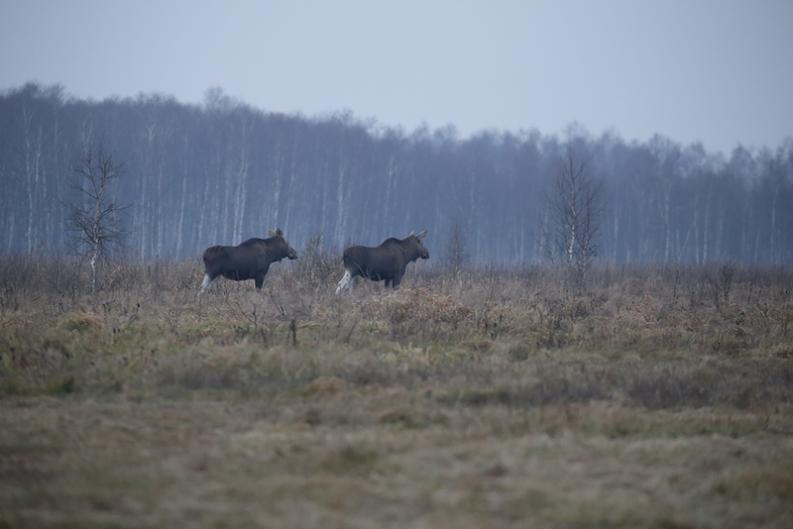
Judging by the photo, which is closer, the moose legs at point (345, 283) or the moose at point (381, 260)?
the moose legs at point (345, 283)

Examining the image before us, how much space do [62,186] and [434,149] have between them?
35713 millimetres

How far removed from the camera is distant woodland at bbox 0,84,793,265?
5019cm

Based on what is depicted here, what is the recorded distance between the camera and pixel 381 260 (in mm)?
20797

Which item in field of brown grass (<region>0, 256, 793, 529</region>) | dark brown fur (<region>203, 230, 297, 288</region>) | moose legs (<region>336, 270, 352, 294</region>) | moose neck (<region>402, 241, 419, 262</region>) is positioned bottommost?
field of brown grass (<region>0, 256, 793, 529</region>)

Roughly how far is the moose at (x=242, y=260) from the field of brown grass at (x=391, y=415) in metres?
3.28

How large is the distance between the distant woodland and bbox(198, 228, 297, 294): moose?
847 inches

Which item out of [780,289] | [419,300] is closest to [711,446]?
[419,300]

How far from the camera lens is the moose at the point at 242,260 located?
1888 centimetres

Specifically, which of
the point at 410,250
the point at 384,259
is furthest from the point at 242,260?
the point at 410,250

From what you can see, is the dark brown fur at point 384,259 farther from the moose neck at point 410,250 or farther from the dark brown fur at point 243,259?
the dark brown fur at point 243,259

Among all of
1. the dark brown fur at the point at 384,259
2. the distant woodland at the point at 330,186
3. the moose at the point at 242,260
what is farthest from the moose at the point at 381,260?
the distant woodland at the point at 330,186

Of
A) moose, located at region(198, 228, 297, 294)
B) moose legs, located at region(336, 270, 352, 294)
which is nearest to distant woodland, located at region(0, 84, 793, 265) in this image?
moose, located at region(198, 228, 297, 294)

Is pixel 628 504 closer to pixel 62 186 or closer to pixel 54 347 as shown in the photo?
pixel 54 347

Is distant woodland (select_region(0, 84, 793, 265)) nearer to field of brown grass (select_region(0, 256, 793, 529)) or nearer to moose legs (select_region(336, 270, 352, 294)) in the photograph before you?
moose legs (select_region(336, 270, 352, 294))
